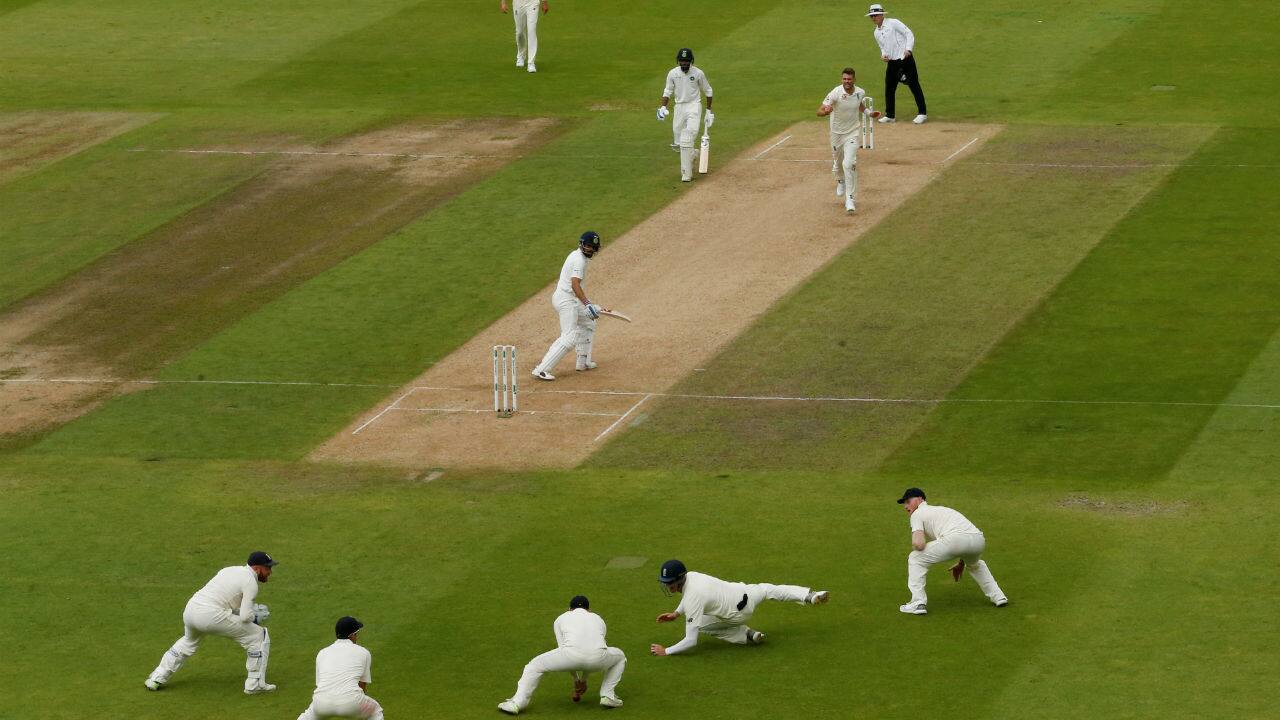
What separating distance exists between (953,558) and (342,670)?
22.0ft

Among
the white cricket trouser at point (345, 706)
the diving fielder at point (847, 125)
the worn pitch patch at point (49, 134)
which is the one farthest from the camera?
the worn pitch patch at point (49, 134)

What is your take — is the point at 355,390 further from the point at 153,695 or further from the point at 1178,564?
the point at 1178,564

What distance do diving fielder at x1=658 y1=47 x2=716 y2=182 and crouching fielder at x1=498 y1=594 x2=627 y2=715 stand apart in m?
18.5

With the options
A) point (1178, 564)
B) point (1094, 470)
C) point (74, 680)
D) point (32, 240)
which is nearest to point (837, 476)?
point (1094, 470)

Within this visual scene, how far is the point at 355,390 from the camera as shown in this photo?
2980cm

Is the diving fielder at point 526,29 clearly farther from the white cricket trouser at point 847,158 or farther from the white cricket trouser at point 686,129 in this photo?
the white cricket trouser at point 847,158

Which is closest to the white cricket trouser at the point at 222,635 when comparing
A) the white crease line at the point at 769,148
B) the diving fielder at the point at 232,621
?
the diving fielder at the point at 232,621

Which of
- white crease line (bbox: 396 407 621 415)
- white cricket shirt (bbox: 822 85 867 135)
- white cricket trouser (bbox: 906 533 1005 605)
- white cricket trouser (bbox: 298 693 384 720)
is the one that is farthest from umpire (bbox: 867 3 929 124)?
white cricket trouser (bbox: 298 693 384 720)

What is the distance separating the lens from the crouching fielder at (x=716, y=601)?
67.5 feet

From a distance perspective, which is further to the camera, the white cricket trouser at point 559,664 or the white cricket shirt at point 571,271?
the white cricket shirt at point 571,271

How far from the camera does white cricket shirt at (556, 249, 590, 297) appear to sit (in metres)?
29.4

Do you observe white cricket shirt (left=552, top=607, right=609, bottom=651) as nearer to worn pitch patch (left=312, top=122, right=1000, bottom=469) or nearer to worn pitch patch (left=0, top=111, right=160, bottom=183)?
worn pitch patch (left=312, top=122, right=1000, bottom=469)

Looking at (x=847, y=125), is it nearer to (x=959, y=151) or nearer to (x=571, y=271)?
(x=959, y=151)

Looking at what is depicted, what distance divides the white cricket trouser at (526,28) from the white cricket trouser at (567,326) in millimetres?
16926
